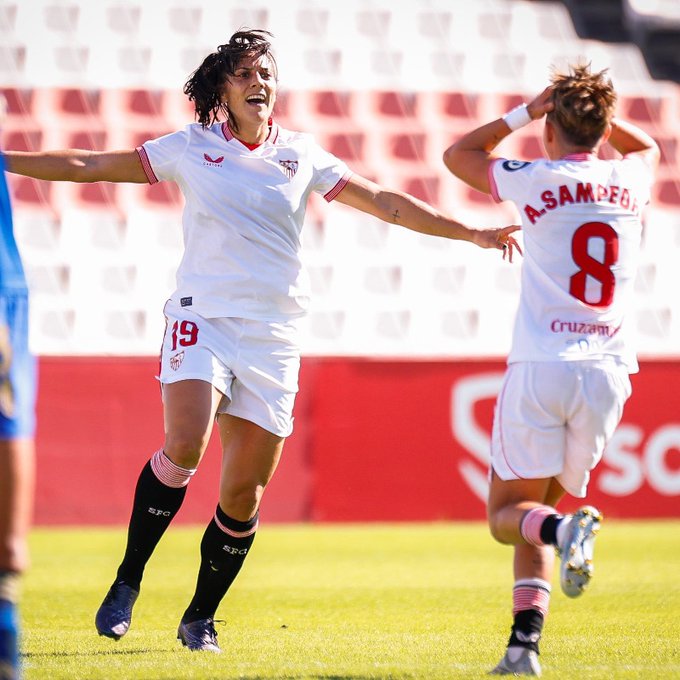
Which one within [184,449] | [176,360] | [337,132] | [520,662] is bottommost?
[520,662]

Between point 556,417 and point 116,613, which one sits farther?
point 116,613

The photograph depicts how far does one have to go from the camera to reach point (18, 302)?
290cm

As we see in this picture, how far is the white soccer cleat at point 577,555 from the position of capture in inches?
137

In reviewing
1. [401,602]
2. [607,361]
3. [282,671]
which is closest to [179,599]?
[401,602]

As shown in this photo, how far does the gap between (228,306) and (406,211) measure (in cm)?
84

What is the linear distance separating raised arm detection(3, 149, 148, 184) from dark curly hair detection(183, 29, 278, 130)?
378mm

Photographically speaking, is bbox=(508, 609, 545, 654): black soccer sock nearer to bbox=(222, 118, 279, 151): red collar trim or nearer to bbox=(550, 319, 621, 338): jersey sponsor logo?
bbox=(550, 319, 621, 338): jersey sponsor logo

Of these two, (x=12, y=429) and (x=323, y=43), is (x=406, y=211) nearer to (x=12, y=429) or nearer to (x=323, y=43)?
(x=12, y=429)

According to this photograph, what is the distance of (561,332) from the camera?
12.7ft

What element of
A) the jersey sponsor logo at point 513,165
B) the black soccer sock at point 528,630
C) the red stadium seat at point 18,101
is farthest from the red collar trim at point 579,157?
the red stadium seat at point 18,101

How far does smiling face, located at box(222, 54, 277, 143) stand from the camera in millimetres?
4766

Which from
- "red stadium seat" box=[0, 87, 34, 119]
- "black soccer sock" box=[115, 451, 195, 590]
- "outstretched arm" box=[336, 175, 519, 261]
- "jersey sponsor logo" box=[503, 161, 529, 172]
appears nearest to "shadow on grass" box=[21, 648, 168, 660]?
"black soccer sock" box=[115, 451, 195, 590]

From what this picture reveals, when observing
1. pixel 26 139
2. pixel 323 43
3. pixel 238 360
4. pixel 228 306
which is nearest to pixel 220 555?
pixel 238 360

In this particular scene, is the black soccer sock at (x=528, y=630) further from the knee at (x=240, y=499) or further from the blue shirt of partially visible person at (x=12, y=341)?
the blue shirt of partially visible person at (x=12, y=341)
